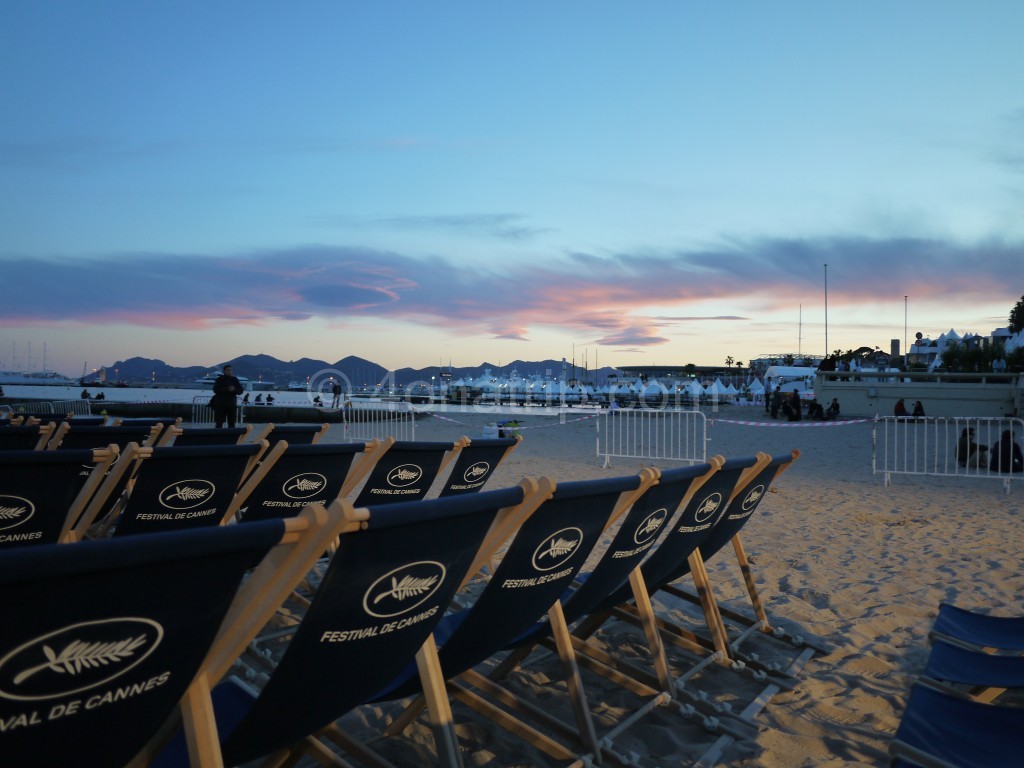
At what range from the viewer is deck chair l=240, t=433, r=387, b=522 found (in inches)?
138

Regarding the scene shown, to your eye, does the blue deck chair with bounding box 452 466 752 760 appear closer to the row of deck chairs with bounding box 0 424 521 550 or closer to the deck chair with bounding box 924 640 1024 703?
the deck chair with bounding box 924 640 1024 703

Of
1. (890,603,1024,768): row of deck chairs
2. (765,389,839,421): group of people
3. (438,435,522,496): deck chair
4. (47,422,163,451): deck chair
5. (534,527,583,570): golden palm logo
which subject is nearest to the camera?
(890,603,1024,768): row of deck chairs

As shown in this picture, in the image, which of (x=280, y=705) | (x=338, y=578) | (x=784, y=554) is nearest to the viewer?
(x=338, y=578)

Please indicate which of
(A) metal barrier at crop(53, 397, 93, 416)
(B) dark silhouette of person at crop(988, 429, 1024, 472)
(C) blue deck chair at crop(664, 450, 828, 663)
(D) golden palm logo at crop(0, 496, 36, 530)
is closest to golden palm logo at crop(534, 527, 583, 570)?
(C) blue deck chair at crop(664, 450, 828, 663)

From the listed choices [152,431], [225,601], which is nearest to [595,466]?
[152,431]

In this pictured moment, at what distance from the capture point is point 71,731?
1229 millimetres

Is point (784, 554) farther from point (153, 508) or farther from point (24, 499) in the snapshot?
point (24, 499)

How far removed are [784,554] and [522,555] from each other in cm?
417

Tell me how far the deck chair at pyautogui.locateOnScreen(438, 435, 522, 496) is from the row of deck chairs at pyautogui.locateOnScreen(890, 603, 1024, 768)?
6.87 feet

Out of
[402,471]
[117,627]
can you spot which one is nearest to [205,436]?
[402,471]

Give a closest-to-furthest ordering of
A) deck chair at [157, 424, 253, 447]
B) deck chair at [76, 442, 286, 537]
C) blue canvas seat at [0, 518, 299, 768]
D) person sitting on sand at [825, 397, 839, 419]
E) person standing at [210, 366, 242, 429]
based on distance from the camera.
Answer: blue canvas seat at [0, 518, 299, 768] < deck chair at [76, 442, 286, 537] < deck chair at [157, 424, 253, 447] < person standing at [210, 366, 242, 429] < person sitting on sand at [825, 397, 839, 419]

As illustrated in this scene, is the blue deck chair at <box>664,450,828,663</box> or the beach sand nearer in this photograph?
the beach sand

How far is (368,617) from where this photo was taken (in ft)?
5.39

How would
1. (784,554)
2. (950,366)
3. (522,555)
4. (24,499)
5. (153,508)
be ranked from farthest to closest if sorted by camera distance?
(950,366) → (784,554) → (153,508) → (24,499) → (522,555)
